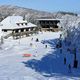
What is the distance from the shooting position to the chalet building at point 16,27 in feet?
230

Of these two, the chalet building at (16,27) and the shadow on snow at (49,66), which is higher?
the chalet building at (16,27)

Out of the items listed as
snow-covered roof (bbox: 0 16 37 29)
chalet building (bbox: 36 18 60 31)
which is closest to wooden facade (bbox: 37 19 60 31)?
chalet building (bbox: 36 18 60 31)

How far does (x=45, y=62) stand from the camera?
116ft

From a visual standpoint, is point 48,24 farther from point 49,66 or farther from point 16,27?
point 49,66

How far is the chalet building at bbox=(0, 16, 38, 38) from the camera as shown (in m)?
70.2

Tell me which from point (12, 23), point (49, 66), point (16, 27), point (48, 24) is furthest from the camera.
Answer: point (48, 24)

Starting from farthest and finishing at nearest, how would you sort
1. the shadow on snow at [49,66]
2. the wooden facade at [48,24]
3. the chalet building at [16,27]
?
the wooden facade at [48,24], the chalet building at [16,27], the shadow on snow at [49,66]

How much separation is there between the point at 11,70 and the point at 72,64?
630cm

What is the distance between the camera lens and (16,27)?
239ft

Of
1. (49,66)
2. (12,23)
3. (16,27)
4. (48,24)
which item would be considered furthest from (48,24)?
(49,66)

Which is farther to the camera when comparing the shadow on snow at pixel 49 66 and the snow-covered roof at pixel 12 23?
the snow-covered roof at pixel 12 23

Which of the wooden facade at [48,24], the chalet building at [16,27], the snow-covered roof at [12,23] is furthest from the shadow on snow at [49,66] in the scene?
the wooden facade at [48,24]

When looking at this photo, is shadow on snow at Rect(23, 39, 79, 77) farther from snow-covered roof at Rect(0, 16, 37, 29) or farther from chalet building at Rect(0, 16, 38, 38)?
snow-covered roof at Rect(0, 16, 37, 29)

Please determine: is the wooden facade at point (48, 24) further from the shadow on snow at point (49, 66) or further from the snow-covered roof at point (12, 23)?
the shadow on snow at point (49, 66)
